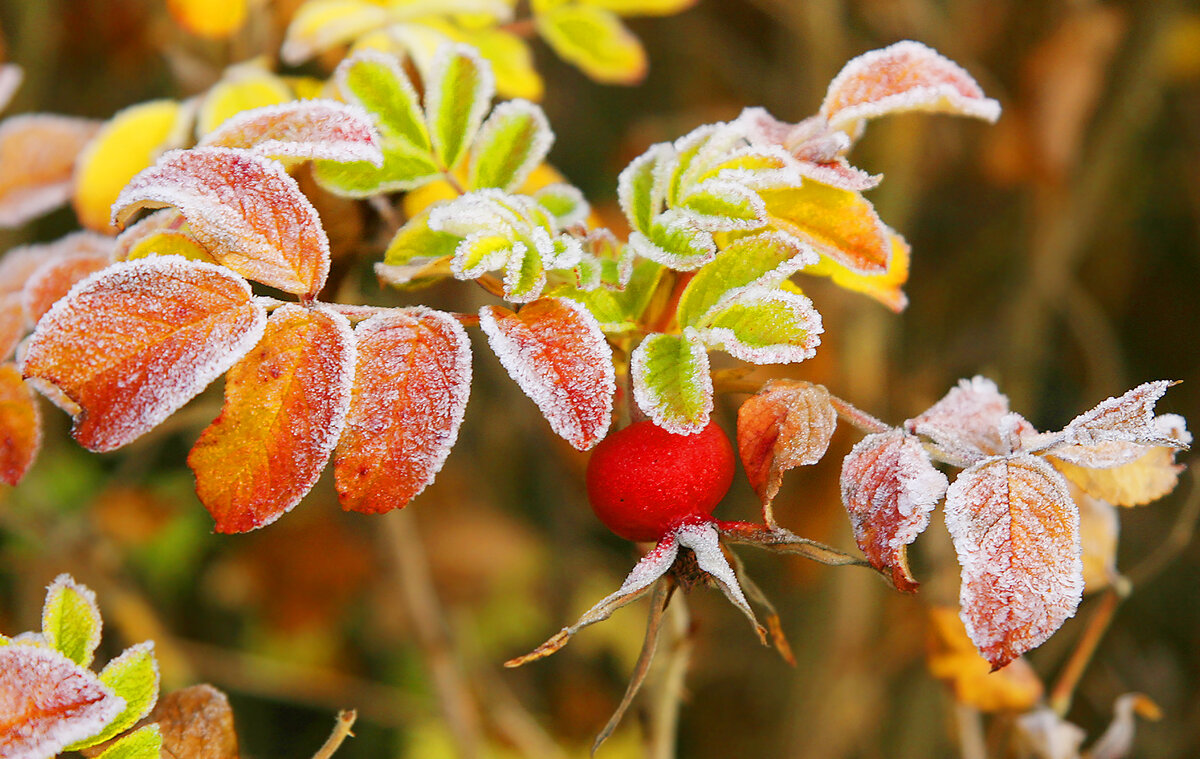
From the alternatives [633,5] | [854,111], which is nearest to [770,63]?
[633,5]

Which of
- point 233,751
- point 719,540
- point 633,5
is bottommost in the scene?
point 233,751

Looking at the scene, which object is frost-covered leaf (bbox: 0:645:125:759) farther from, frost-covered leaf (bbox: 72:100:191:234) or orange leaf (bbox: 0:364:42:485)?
frost-covered leaf (bbox: 72:100:191:234)

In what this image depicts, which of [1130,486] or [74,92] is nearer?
[1130,486]

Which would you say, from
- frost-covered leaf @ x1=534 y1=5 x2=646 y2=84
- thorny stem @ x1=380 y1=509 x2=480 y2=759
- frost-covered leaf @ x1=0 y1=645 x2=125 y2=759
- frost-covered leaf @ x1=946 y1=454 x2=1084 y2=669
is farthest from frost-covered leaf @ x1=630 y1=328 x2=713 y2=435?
thorny stem @ x1=380 y1=509 x2=480 y2=759

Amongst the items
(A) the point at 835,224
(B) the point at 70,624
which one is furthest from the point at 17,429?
(A) the point at 835,224

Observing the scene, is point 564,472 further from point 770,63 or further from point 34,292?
point 34,292

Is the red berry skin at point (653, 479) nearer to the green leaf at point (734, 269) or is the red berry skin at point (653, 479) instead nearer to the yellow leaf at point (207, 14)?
the green leaf at point (734, 269)

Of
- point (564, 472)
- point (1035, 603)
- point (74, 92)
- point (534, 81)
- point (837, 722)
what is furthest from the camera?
point (74, 92)
